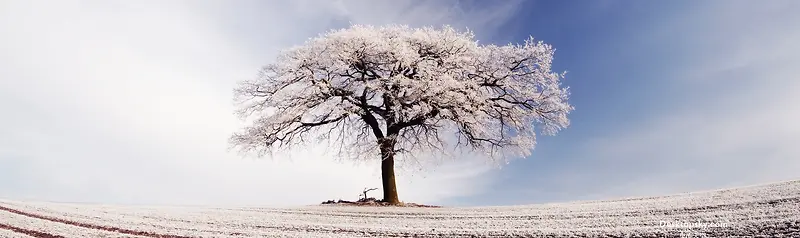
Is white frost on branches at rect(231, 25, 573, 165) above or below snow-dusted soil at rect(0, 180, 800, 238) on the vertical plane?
above

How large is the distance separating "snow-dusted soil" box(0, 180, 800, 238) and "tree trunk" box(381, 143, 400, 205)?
4.96 metres

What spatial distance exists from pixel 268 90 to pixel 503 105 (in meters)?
10.5

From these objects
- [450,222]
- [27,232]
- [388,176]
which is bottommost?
[27,232]

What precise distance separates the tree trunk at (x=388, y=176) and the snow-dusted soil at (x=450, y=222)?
4.96 meters

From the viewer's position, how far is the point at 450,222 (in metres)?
15.9

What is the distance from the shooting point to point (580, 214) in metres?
16.1

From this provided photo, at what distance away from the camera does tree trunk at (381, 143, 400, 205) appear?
2423cm

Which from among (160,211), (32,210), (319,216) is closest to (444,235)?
(319,216)

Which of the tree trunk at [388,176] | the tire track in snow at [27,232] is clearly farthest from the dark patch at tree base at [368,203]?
the tire track in snow at [27,232]

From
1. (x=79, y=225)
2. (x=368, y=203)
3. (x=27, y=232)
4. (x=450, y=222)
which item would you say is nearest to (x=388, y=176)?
(x=368, y=203)

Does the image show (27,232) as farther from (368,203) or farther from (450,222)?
(368,203)

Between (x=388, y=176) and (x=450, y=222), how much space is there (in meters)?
8.88

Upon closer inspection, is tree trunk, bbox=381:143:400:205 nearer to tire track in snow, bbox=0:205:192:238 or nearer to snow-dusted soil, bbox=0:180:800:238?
snow-dusted soil, bbox=0:180:800:238

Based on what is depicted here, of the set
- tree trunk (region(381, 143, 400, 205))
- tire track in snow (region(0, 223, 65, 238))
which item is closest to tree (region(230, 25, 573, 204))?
tree trunk (region(381, 143, 400, 205))
